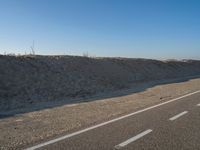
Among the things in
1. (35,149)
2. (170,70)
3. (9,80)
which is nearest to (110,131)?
(35,149)

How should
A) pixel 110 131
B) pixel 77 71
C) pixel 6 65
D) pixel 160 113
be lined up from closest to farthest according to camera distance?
1. pixel 110 131
2. pixel 160 113
3. pixel 6 65
4. pixel 77 71

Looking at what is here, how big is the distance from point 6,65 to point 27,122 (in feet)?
43.2

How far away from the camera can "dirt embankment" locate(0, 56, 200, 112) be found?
1826 centimetres

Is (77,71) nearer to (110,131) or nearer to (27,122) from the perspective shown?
(27,122)

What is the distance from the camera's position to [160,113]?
35.5ft

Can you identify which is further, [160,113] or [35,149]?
[160,113]

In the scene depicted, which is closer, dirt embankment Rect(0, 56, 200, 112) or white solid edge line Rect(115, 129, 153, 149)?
white solid edge line Rect(115, 129, 153, 149)

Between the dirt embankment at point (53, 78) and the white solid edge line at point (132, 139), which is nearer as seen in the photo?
the white solid edge line at point (132, 139)

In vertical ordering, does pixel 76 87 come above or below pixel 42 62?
below

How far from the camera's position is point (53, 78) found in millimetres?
23609

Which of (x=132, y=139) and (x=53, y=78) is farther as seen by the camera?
(x=53, y=78)

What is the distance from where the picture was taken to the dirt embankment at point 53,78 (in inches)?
719

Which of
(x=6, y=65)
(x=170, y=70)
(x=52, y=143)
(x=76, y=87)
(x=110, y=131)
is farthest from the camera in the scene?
(x=170, y=70)

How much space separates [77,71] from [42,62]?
3812 mm
